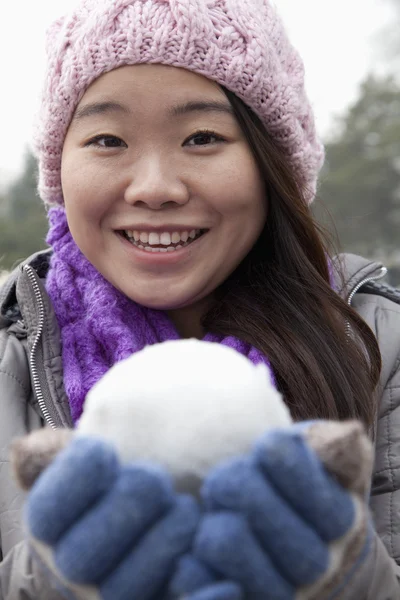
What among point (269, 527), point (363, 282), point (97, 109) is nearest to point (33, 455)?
point (269, 527)

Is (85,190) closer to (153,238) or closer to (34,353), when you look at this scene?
(153,238)

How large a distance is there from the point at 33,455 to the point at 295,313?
1.10m

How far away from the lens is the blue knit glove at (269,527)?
872 millimetres

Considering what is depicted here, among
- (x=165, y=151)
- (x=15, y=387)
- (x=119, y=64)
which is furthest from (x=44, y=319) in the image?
(x=119, y=64)

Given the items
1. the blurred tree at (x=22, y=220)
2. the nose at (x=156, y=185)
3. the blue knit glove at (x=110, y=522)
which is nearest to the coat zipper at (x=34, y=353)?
the nose at (x=156, y=185)

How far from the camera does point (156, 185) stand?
5.72 ft

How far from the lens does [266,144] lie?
6.28 ft

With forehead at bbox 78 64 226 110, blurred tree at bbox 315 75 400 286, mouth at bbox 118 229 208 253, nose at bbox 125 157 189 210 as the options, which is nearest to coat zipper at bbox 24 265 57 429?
mouth at bbox 118 229 208 253

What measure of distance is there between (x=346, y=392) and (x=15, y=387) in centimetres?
85

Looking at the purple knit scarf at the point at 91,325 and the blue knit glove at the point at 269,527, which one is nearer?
the blue knit glove at the point at 269,527

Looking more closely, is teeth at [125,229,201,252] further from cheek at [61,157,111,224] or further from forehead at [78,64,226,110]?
forehead at [78,64,226,110]

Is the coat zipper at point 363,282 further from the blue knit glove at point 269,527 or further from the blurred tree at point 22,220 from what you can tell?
the blurred tree at point 22,220

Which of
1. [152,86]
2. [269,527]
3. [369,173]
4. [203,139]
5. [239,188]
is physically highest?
[152,86]

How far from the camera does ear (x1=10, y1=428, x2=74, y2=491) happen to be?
1.00 m
